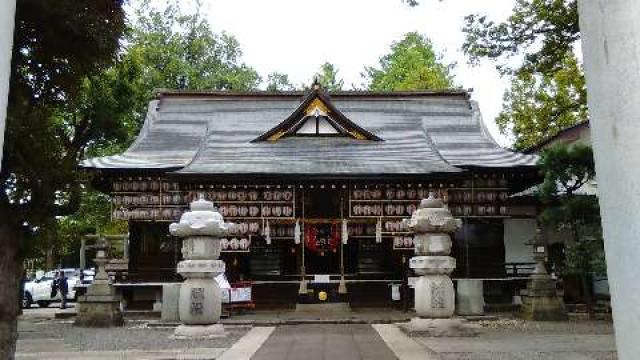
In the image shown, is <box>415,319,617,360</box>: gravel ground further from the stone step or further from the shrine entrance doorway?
the shrine entrance doorway

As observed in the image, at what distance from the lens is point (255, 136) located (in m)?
22.5

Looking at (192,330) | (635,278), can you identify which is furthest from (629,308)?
(192,330)

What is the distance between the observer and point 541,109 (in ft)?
94.8

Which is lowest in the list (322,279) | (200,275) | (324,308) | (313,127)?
(324,308)

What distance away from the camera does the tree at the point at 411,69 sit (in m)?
36.4

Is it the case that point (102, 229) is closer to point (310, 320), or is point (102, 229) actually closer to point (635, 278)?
point (310, 320)

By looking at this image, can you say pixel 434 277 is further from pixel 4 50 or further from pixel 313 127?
pixel 313 127

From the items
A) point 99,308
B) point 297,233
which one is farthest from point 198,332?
point 297,233

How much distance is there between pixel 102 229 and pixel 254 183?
52.1 feet

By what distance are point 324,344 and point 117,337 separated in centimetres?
480

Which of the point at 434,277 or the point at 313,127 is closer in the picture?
the point at 434,277

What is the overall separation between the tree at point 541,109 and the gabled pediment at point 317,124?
9.74 meters

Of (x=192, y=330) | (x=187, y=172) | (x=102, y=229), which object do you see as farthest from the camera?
(x=102, y=229)

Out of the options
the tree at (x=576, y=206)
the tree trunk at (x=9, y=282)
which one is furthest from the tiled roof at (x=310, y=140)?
the tree trunk at (x=9, y=282)
